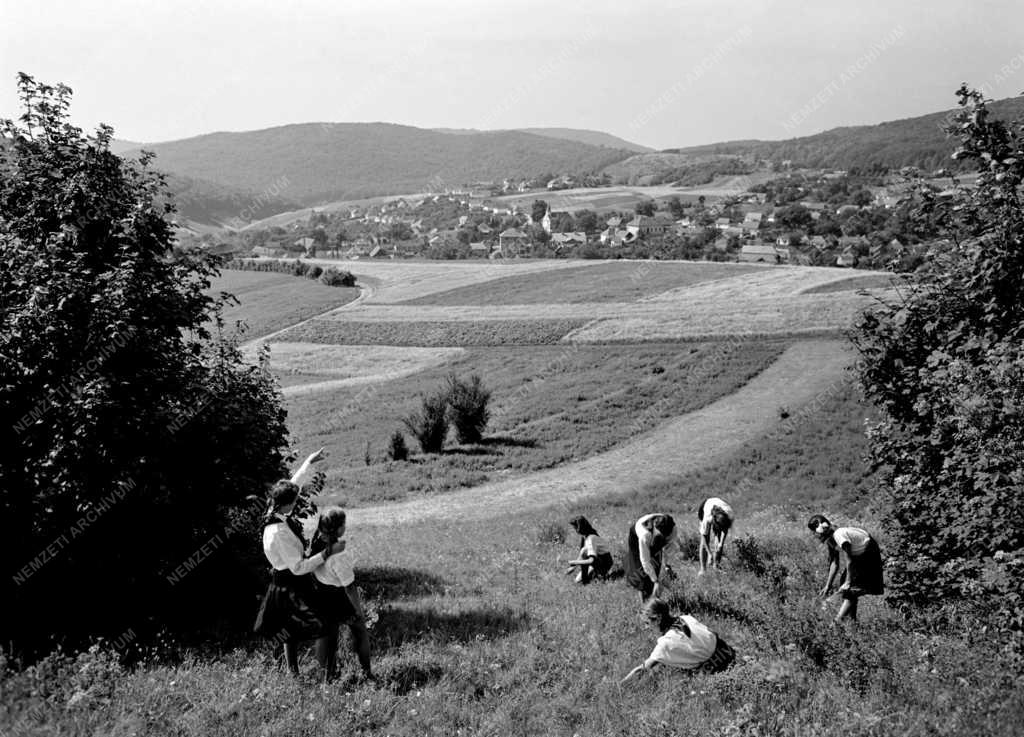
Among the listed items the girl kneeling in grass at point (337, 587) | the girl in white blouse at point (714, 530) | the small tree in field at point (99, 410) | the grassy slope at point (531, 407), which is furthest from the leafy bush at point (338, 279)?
the girl kneeling in grass at point (337, 587)

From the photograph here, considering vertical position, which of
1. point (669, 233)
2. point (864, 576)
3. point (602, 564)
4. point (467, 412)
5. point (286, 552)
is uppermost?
point (286, 552)

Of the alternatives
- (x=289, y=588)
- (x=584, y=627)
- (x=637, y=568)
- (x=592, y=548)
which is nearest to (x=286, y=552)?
(x=289, y=588)

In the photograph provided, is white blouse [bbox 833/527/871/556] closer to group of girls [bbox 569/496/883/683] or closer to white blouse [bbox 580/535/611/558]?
group of girls [bbox 569/496/883/683]

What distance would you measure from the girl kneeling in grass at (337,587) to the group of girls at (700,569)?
2.63m

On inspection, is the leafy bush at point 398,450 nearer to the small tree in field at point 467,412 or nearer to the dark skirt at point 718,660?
the small tree in field at point 467,412

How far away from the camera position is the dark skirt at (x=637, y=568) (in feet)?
31.3

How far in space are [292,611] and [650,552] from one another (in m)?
4.61

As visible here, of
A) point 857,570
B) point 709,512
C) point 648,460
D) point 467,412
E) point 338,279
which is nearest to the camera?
point 857,570

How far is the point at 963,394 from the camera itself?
7043mm

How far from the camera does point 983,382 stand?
22.7ft

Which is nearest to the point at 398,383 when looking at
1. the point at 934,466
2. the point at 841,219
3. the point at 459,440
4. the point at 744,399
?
the point at 459,440

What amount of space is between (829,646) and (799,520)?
10173mm

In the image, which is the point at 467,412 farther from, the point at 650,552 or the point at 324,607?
the point at 324,607

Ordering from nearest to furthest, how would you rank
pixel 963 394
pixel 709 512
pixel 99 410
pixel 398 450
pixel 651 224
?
pixel 963 394 → pixel 99 410 → pixel 709 512 → pixel 398 450 → pixel 651 224
